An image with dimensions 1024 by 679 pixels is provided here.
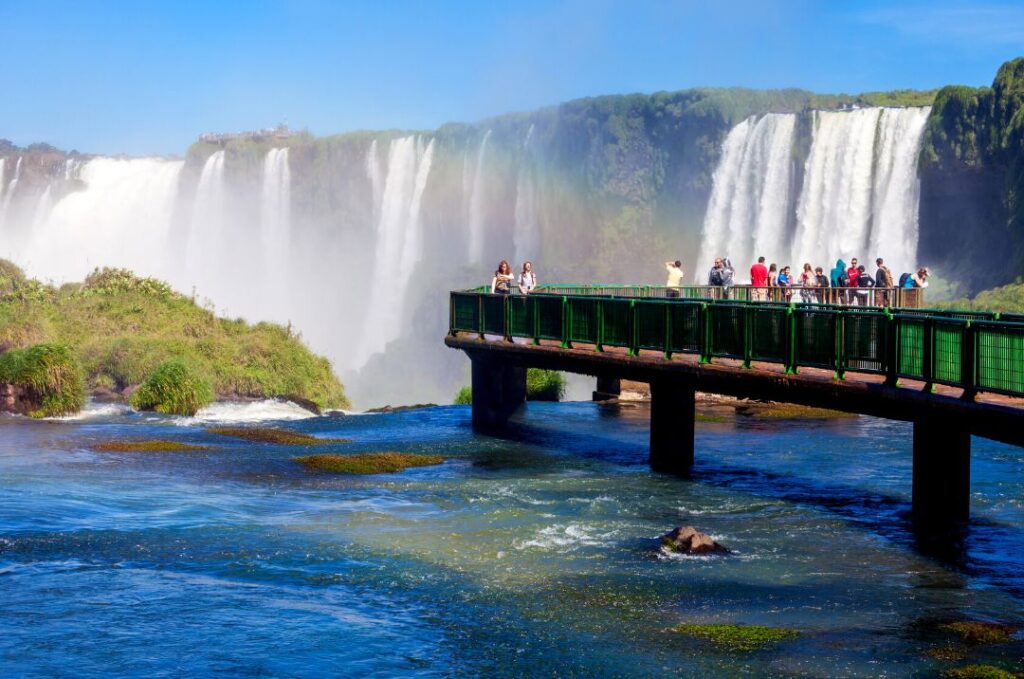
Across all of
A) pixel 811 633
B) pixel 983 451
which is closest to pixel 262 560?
pixel 811 633

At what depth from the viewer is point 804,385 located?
22656mm

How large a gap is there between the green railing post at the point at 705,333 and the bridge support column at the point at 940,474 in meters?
5.01

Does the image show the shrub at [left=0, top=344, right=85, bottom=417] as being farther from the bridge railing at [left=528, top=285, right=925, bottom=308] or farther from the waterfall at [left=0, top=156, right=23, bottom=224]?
the waterfall at [left=0, top=156, right=23, bottom=224]

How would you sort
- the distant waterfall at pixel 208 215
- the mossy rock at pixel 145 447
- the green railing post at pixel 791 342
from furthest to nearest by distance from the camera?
the distant waterfall at pixel 208 215 → the mossy rock at pixel 145 447 → the green railing post at pixel 791 342

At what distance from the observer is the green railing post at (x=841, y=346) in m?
22.2

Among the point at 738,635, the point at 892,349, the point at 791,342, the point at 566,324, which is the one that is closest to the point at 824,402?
the point at 791,342

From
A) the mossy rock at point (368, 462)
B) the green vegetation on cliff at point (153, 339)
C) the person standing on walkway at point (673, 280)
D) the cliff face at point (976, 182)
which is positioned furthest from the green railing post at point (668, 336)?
the cliff face at point (976, 182)

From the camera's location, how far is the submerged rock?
1931 centimetres

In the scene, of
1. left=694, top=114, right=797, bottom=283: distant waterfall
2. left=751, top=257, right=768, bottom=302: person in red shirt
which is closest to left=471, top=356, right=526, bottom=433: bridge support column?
left=751, top=257, right=768, bottom=302: person in red shirt

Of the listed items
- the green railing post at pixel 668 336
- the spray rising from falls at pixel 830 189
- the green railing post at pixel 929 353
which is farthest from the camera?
the spray rising from falls at pixel 830 189

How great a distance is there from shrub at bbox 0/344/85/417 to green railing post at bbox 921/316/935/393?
2323cm

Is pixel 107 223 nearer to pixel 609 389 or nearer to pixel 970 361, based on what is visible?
pixel 609 389

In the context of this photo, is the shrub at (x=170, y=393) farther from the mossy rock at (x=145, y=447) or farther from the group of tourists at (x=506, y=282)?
the group of tourists at (x=506, y=282)

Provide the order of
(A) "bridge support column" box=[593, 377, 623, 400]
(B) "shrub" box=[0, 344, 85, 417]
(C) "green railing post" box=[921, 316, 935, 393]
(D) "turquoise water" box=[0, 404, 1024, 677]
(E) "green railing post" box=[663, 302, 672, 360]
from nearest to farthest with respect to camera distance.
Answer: (D) "turquoise water" box=[0, 404, 1024, 677] < (C) "green railing post" box=[921, 316, 935, 393] < (E) "green railing post" box=[663, 302, 672, 360] < (B) "shrub" box=[0, 344, 85, 417] < (A) "bridge support column" box=[593, 377, 623, 400]
